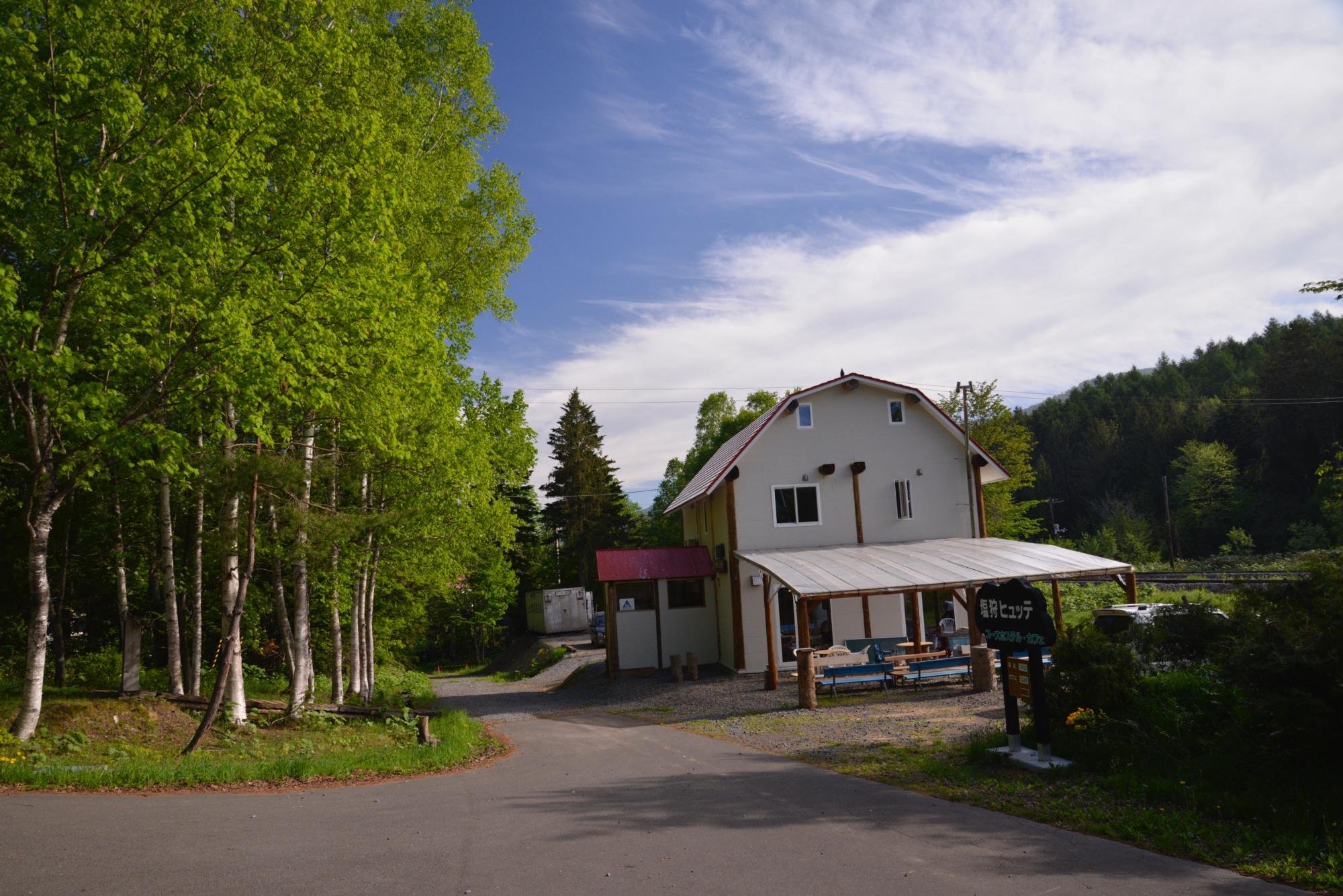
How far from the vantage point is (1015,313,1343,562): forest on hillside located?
67.2m

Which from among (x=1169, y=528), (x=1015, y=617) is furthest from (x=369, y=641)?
(x=1169, y=528)

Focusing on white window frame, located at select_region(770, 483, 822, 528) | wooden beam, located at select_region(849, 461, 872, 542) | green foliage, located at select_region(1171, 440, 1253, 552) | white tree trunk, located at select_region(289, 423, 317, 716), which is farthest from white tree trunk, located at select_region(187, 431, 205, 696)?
green foliage, located at select_region(1171, 440, 1253, 552)

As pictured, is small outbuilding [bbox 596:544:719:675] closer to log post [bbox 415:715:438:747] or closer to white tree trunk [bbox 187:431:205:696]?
white tree trunk [bbox 187:431:205:696]

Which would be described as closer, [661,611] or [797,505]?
[797,505]

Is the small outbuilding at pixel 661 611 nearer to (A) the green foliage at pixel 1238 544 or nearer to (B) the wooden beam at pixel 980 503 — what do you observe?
(B) the wooden beam at pixel 980 503

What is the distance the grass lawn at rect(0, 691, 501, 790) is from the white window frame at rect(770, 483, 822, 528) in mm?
12053

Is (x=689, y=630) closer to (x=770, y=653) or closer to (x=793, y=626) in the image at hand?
(x=793, y=626)

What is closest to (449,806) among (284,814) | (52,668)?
(284,814)

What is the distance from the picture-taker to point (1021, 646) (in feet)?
35.8

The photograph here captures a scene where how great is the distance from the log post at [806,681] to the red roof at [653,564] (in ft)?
28.8

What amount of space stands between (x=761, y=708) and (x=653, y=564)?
348 inches

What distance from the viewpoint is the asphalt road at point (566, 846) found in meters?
6.20

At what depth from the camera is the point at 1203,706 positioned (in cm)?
983

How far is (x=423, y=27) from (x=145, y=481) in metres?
10.6
